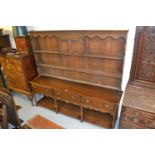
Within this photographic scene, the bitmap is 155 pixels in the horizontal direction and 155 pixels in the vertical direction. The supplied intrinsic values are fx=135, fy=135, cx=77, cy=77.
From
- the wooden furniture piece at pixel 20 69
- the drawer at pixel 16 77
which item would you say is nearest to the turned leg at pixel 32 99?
the wooden furniture piece at pixel 20 69

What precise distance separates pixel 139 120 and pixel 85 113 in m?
1.12

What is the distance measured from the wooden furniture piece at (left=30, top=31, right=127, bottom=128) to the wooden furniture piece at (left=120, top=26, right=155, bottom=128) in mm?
261

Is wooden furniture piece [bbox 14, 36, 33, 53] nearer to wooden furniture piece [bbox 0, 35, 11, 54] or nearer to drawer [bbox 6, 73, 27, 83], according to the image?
drawer [bbox 6, 73, 27, 83]

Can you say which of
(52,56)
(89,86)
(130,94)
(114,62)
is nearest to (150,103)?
(130,94)

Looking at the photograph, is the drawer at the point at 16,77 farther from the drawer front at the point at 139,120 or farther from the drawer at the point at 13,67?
the drawer front at the point at 139,120

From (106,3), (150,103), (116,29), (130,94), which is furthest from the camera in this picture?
(116,29)

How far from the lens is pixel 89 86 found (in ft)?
7.39

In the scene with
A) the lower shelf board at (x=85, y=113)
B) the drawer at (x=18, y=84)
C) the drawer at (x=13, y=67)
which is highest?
the drawer at (x=13, y=67)

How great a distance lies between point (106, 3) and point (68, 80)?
5.99ft

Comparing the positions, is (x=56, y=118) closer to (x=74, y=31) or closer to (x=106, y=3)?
(x=74, y=31)

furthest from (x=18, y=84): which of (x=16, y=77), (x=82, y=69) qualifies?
(x=82, y=69)

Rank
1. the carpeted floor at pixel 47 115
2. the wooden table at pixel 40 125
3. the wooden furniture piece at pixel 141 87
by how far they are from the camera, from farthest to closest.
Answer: the carpeted floor at pixel 47 115 < the wooden table at pixel 40 125 < the wooden furniture piece at pixel 141 87

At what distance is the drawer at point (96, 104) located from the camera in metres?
1.90

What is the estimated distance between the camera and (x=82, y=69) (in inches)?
90.2
